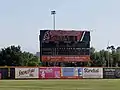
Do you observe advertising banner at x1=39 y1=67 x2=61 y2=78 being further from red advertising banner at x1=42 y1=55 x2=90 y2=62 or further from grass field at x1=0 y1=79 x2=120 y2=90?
grass field at x1=0 y1=79 x2=120 y2=90

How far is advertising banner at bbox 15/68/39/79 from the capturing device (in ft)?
241

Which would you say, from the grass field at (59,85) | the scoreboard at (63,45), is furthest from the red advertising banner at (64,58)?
the grass field at (59,85)

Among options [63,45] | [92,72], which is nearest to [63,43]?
[63,45]

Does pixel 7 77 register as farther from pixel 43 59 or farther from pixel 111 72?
pixel 111 72

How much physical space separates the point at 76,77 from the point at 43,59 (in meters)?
8.92

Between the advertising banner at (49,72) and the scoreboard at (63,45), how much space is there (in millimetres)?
4587

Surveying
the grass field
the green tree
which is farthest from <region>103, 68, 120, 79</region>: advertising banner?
the green tree

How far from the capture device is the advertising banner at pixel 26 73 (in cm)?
7338

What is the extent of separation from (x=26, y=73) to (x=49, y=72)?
13.2 feet

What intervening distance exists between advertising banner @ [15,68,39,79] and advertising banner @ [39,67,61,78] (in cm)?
86

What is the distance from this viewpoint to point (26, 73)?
243ft

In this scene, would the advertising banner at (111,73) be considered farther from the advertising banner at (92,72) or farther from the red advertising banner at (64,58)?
the red advertising banner at (64,58)

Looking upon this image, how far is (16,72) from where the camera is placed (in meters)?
73.3

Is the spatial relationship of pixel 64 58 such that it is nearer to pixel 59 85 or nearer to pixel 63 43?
pixel 63 43
